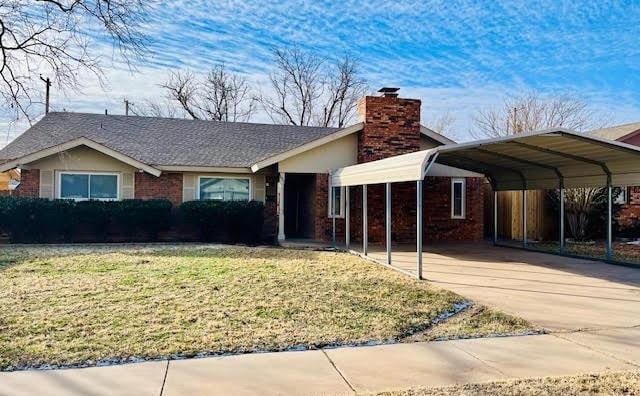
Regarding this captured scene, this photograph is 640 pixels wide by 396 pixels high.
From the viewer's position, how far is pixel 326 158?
15602 mm

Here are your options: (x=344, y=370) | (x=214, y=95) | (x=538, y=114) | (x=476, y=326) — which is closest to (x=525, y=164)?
(x=476, y=326)

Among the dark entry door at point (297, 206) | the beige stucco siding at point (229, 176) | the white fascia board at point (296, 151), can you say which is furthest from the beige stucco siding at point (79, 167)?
the dark entry door at point (297, 206)

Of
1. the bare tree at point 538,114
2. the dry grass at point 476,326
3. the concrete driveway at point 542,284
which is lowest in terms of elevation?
the dry grass at point 476,326

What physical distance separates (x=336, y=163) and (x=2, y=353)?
1170 cm

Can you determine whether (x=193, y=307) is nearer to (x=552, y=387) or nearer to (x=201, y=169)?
(x=552, y=387)

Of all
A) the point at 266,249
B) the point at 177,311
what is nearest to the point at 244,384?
the point at 177,311

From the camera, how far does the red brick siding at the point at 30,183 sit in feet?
49.2

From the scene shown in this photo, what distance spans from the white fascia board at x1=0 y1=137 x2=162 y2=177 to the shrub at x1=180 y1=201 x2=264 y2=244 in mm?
1625

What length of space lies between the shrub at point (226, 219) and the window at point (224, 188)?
3.11ft

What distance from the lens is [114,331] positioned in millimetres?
5547

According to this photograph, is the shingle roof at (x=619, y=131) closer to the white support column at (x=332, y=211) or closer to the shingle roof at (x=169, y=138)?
the shingle roof at (x=169, y=138)

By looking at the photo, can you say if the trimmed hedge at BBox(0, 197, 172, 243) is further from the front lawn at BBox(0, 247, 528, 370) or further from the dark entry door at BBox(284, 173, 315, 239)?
the dark entry door at BBox(284, 173, 315, 239)

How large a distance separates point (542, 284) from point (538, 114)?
24.9 meters

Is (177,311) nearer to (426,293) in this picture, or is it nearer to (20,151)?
(426,293)
